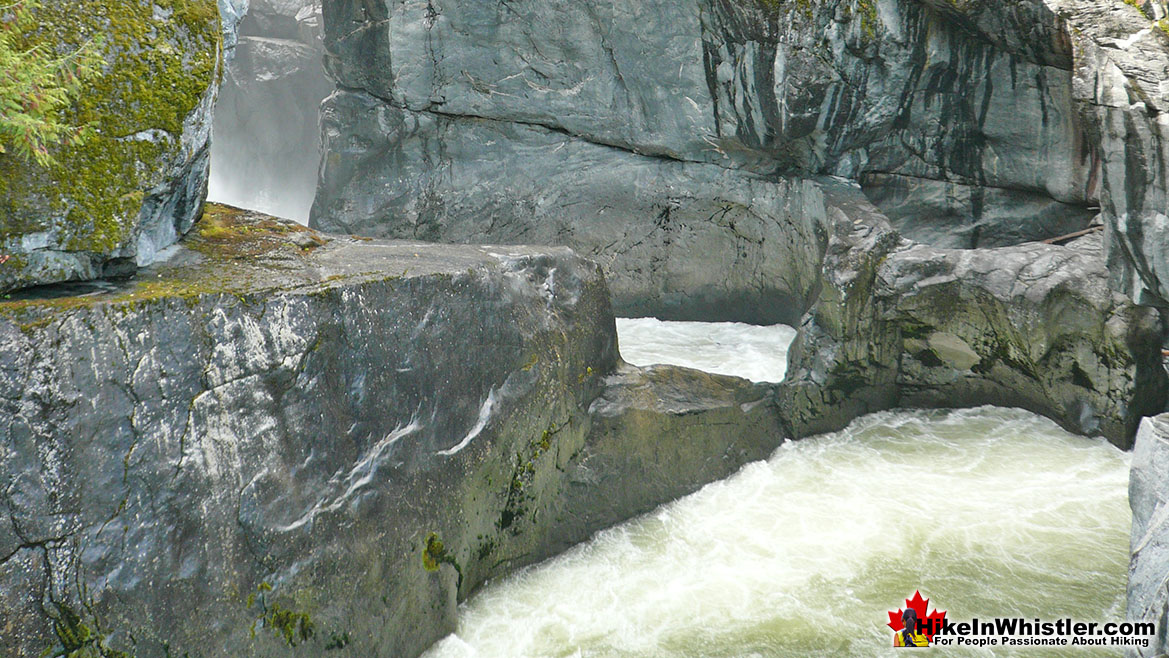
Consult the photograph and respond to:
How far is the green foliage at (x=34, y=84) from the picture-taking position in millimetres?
4359

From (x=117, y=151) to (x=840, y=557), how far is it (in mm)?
6398

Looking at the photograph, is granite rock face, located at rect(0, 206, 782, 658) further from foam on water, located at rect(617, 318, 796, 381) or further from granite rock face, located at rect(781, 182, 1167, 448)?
foam on water, located at rect(617, 318, 796, 381)

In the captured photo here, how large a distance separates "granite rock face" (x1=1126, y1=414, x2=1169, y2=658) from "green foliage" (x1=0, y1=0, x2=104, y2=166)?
6.71 m

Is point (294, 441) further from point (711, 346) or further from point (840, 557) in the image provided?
point (711, 346)

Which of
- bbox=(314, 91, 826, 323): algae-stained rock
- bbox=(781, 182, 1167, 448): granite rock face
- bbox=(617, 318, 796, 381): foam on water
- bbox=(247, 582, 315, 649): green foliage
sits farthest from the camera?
bbox=(314, 91, 826, 323): algae-stained rock

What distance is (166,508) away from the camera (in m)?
4.72

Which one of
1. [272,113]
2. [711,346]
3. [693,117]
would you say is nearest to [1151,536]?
[711,346]

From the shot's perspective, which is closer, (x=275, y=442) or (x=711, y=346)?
(x=275, y=442)

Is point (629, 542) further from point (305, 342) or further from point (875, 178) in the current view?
point (875, 178)

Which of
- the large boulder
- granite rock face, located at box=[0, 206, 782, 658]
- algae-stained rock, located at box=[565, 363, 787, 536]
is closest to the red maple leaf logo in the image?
algae-stained rock, located at box=[565, 363, 787, 536]

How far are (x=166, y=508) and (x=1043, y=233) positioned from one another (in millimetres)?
10795

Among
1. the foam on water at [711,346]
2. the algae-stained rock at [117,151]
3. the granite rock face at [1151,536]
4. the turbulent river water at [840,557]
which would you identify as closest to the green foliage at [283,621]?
the turbulent river water at [840,557]

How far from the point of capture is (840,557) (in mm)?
7297

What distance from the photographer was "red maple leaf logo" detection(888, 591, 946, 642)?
20.9ft
